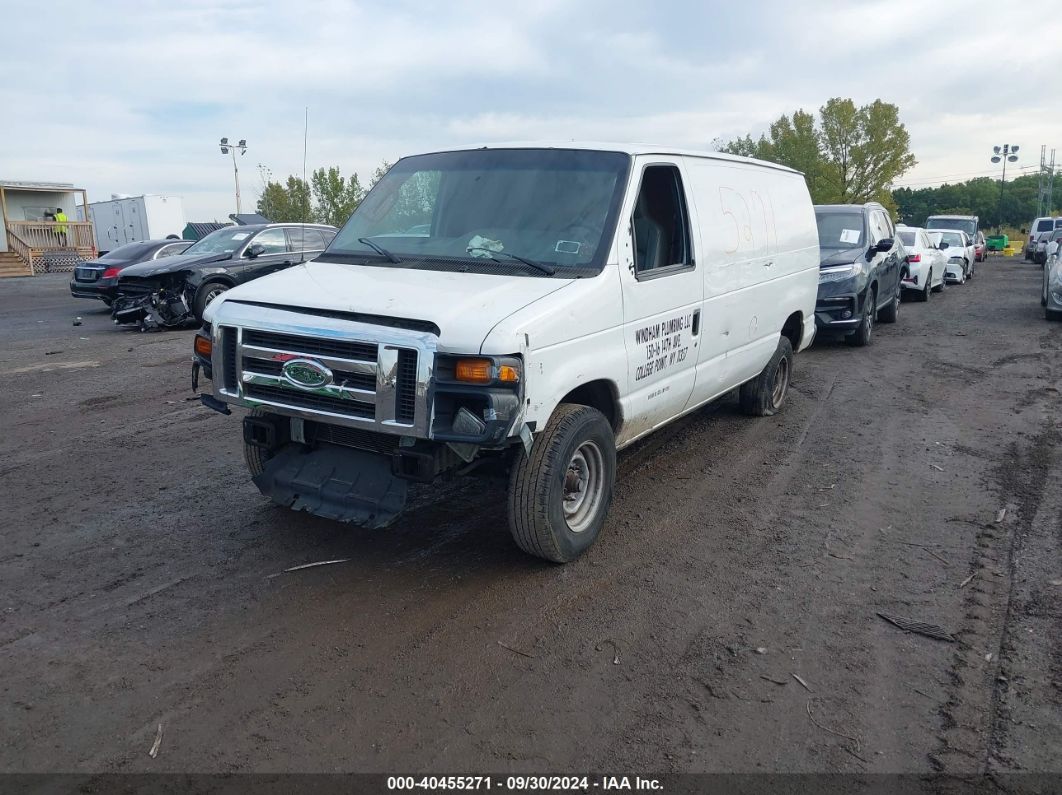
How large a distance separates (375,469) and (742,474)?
299 cm

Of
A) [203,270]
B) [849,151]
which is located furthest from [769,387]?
[849,151]

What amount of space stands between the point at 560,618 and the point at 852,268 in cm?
916

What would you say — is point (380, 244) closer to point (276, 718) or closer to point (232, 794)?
point (276, 718)

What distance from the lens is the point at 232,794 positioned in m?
2.73

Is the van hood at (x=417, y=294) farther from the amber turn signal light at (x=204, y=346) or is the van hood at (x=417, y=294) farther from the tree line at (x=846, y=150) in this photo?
the tree line at (x=846, y=150)

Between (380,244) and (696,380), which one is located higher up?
(380,244)

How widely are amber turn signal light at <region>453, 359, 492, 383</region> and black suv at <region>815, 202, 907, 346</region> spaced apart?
8346 millimetres

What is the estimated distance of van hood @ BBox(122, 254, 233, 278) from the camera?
44.9ft

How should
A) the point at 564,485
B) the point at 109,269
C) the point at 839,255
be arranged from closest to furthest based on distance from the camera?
1. the point at 564,485
2. the point at 839,255
3. the point at 109,269

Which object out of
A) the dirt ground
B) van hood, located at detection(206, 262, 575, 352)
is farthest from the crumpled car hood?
→ van hood, located at detection(206, 262, 575, 352)

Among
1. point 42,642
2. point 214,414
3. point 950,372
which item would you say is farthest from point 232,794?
point 950,372

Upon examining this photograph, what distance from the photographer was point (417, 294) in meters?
4.13

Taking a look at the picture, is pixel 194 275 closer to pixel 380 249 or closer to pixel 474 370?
pixel 380 249

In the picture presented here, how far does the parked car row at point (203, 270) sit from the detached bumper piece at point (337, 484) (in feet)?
31.2
